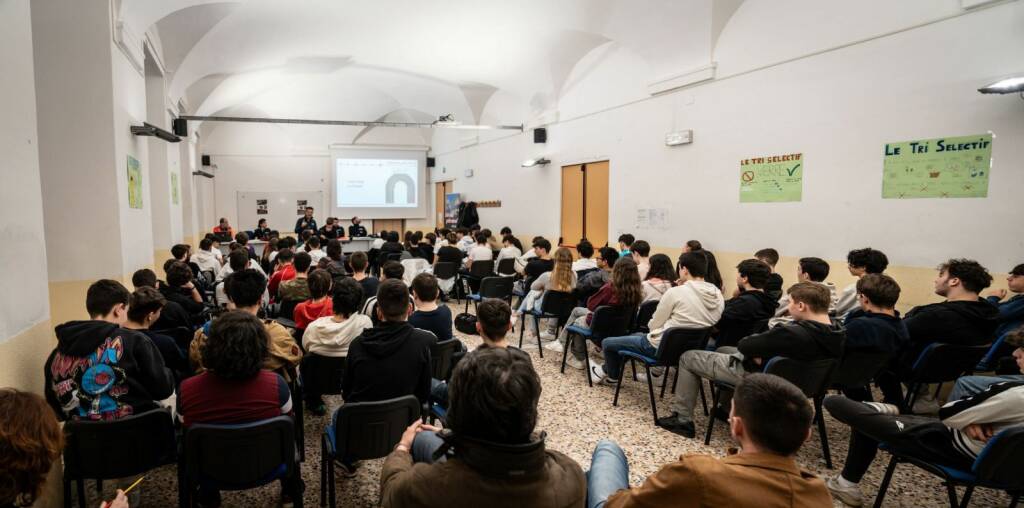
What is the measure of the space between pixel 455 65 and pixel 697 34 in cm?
468

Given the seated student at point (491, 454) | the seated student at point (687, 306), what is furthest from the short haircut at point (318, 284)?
the seated student at point (491, 454)

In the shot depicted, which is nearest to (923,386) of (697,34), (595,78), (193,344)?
(697,34)

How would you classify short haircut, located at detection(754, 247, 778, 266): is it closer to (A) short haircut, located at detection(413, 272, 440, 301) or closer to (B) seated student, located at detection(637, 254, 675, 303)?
(B) seated student, located at detection(637, 254, 675, 303)

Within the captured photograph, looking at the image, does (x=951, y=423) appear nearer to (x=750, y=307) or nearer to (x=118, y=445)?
(x=750, y=307)

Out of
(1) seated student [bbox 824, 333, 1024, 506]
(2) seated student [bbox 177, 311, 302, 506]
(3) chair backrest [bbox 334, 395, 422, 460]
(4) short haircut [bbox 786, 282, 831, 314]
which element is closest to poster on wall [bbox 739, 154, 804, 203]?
(4) short haircut [bbox 786, 282, 831, 314]

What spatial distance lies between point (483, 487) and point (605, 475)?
0.63 metres

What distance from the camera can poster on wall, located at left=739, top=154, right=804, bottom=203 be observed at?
17.1 ft

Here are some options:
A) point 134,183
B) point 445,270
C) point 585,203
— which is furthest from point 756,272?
point 134,183

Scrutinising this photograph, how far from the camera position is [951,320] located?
3137 mm

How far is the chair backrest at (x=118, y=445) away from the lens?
191cm

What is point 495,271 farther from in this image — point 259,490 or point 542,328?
point 259,490

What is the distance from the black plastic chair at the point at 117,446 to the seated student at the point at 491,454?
1.42 meters

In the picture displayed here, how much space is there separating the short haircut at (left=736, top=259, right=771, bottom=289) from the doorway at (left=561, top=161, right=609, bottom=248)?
440cm

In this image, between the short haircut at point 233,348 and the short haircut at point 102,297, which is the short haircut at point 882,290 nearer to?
the short haircut at point 233,348
